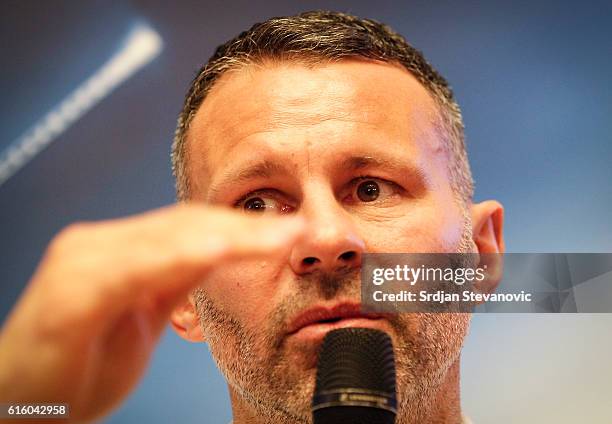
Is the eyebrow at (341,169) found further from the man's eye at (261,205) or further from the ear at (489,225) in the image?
the ear at (489,225)

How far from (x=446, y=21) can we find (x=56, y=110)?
101cm

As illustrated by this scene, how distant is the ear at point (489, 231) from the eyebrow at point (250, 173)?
0.50 meters

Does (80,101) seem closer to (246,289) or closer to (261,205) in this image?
(261,205)

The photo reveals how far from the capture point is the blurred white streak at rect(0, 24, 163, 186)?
5.86 feet

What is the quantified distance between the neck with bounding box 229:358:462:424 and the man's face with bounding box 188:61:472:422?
24 millimetres

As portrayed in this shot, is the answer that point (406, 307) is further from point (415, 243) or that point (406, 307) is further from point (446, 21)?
point (446, 21)

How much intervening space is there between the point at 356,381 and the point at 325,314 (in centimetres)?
36

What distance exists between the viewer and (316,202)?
136cm

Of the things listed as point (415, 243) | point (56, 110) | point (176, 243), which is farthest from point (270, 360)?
point (56, 110)

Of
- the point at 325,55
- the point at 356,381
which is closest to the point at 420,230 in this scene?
the point at 325,55

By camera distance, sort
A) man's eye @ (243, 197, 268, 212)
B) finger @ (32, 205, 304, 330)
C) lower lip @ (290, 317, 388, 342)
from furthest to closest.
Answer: man's eye @ (243, 197, 268, 212)
lower lip @ (290, 317, 388, 342)
finger @ (32, 205, 304, 330)

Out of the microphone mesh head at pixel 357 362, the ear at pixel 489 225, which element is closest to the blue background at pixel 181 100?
the ear at pixel 489 225

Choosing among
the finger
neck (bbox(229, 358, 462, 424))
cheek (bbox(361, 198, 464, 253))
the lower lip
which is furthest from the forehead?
the finger

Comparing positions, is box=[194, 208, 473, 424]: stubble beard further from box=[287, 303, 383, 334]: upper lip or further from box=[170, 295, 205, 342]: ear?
box=[170, 295, 205, 342]: ear
